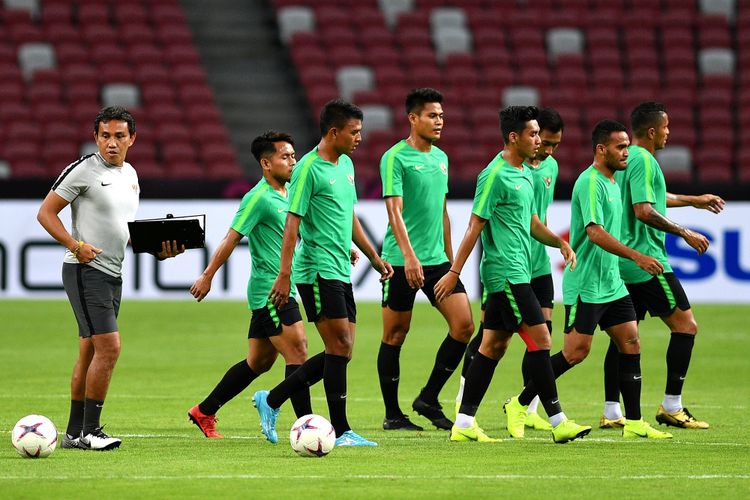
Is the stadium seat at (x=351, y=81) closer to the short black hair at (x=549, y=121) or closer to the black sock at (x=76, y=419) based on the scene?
the short black hair at (x=549, y=121)

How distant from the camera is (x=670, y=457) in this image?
785 centimetres

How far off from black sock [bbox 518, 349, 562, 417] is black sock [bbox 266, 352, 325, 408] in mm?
1308

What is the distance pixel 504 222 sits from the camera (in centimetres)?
855

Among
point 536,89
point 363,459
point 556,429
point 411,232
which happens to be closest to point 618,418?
point 556,429

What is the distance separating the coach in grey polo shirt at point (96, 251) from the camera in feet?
26.6

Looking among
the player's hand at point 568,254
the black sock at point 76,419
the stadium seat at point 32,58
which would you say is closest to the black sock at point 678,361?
the player's hand at point 568,254

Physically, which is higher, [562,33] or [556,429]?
[562,33]

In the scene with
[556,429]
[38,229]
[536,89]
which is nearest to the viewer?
[556,429]

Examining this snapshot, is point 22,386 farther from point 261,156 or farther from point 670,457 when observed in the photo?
point 670,457

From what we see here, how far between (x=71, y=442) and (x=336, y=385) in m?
1.63

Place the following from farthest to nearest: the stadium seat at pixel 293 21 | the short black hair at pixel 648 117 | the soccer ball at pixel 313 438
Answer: the stadium seat at pixel 293 21 < the short black hair at pixel 648 117 < the soccer ball at pixel 313 438

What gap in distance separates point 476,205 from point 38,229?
11466mm

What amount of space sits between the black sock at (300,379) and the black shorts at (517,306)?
1.16 meters

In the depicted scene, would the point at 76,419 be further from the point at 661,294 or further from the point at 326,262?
the point at 661,294
